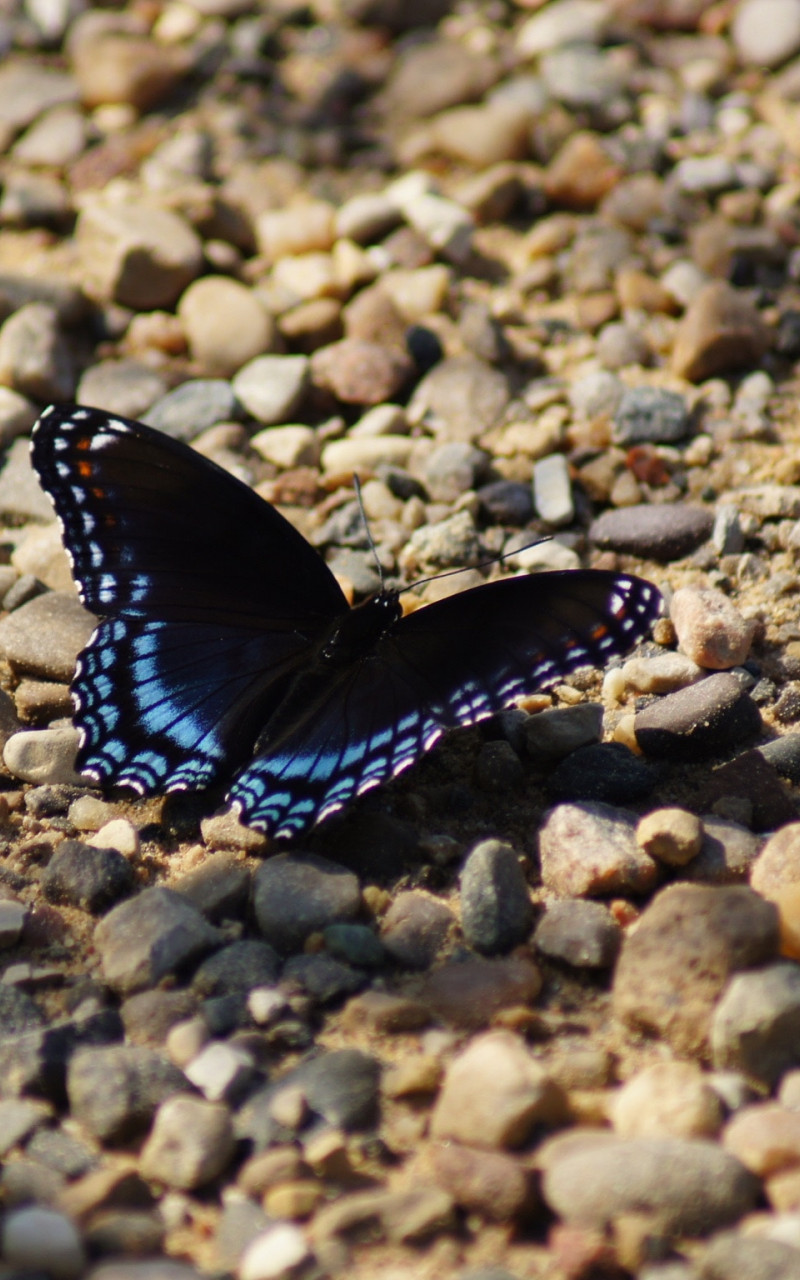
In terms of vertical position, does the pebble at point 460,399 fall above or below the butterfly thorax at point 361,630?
below

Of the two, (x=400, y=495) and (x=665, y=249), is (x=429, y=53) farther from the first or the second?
(x=400, y=495)

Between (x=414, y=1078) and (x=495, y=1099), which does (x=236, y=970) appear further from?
(x=495, y=1099)

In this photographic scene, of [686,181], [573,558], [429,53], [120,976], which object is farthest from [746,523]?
[429,53]

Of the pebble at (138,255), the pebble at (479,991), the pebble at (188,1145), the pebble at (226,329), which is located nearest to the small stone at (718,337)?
the pebble at (226,329)

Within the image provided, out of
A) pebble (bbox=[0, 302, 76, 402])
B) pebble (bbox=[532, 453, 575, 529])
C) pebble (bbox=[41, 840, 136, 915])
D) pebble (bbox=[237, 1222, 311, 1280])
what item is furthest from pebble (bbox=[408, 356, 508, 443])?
pebble (bbox=[237, 1222, 311, 1280])

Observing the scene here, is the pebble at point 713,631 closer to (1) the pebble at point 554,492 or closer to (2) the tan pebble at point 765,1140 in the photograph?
(1) the pebble at point 554,492

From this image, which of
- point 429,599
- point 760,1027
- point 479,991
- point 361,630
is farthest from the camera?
point 429,599

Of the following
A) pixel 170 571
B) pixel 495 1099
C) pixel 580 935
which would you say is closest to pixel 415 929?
pixel 580 935
